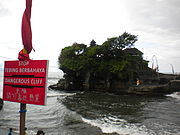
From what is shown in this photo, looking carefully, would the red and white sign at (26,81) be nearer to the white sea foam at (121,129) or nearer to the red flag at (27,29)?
the red flag at (27,29)

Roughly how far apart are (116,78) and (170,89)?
13221 mm

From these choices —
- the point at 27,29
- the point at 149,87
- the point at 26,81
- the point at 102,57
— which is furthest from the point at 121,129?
the point at 102,57

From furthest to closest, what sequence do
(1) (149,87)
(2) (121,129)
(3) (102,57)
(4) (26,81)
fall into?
(3) (102,57)
(1) (149,87)
(2) (121,129)
(4) (26,81)

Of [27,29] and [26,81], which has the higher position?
[27,29]

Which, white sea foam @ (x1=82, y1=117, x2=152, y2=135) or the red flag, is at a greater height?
the red flag

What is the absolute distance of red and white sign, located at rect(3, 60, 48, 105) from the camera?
236 cm

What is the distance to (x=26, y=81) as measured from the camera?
2482 mm

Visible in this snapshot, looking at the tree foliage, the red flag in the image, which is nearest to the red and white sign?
the red flag

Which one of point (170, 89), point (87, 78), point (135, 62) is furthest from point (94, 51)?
point (170, 89)

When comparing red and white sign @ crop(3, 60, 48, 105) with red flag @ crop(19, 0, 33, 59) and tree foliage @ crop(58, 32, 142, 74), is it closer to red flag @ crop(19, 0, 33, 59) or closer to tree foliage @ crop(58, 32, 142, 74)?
red flag @ crop(19, 0, 33, 59)

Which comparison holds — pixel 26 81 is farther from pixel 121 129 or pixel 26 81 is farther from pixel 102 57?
pixel 102 57

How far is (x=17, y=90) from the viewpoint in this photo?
8.32 ft

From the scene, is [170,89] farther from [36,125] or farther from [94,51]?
[36,125]

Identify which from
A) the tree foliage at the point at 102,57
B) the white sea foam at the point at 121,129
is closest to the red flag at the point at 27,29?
the white sea foam at the point at 121,129
